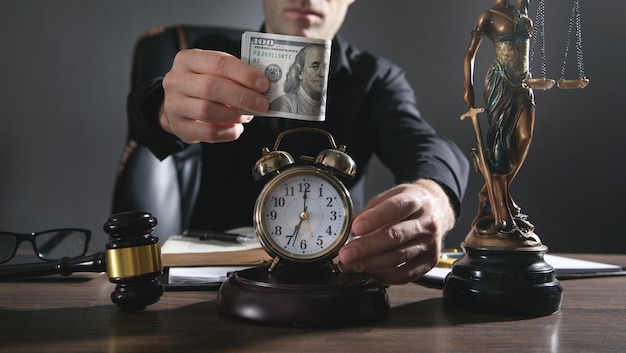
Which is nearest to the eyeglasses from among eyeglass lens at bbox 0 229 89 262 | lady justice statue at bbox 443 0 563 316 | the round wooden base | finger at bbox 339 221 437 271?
eyeglass lens at bbox 0 229 89 262

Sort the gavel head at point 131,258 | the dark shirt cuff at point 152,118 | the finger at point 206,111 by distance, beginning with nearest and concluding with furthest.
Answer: the gavel head at point 131,258
the finger at point 206,111
the dark shirt cuff at point 152,118

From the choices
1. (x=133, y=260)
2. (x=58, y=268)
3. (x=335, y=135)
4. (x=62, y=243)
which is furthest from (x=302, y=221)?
(x=335, y=135)

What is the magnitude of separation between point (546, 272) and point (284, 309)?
0.37m

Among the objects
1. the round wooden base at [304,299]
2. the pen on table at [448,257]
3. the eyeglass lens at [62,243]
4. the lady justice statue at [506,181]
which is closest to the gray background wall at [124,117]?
the pen on table at [448,257]

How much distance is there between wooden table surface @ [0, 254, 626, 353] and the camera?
67cm

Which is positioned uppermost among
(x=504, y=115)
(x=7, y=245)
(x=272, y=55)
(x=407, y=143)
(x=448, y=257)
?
(x=272, y=55)

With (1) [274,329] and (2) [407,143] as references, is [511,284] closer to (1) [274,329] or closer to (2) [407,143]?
(1) [274,329]

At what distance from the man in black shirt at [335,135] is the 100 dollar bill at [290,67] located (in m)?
0.02

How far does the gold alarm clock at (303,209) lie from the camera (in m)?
0.83

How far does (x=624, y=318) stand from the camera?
0.81 meters

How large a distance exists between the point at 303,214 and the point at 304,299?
0.14 meters

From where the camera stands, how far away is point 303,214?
83 centimetres

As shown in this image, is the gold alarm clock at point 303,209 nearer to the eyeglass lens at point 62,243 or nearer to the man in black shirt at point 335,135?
the man in black shirt at point 335,135

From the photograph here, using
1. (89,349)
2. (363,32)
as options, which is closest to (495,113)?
(89,349)
